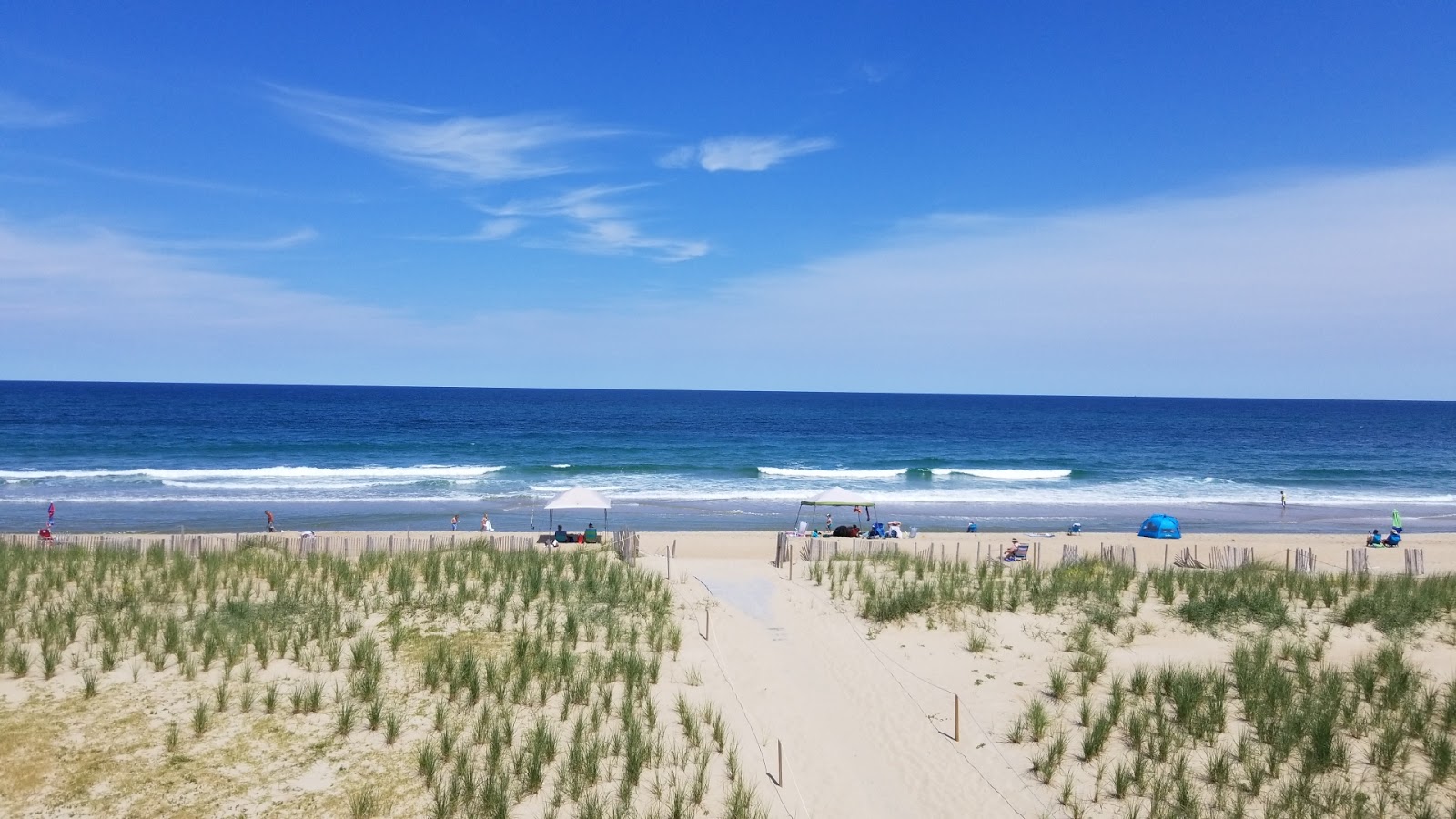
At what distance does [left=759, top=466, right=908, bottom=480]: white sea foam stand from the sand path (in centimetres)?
3401

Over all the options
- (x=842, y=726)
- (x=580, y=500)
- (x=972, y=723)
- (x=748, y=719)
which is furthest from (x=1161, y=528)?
(x=748, y=719)

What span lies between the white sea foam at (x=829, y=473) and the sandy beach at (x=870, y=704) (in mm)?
32134

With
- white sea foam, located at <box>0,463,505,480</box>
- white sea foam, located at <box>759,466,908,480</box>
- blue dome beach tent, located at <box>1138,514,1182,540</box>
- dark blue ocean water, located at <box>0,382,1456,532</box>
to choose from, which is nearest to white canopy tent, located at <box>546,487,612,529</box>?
dark blue ocean water, located at <box>0,382,1456,532</box>

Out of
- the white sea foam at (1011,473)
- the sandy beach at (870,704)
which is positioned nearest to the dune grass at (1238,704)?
the sandy beach at (870,704)

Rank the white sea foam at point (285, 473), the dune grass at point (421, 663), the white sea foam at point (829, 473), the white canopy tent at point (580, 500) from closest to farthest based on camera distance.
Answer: the dune grass at point (421, 663) < the white canopy tent at point (580, 500) < the white sea foam at point (285, 473) < the white sea foam at point (829, 473)

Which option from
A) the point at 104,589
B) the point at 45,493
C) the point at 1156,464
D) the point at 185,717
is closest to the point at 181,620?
the point at 104,589

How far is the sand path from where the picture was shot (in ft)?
27.3

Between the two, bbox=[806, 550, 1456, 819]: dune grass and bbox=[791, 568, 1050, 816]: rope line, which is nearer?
bbox=[806, 550, 1456, 819]: dune grass

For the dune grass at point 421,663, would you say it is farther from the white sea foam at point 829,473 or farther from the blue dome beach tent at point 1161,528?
the white sea foam at point 829,473

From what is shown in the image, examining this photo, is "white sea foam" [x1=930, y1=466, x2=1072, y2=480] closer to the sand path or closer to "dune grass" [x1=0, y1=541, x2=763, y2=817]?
the sand path

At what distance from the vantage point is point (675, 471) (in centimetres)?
4841

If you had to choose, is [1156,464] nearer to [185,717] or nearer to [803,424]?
[803,424]

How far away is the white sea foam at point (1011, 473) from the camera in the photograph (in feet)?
162

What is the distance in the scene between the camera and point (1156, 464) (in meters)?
55.7
